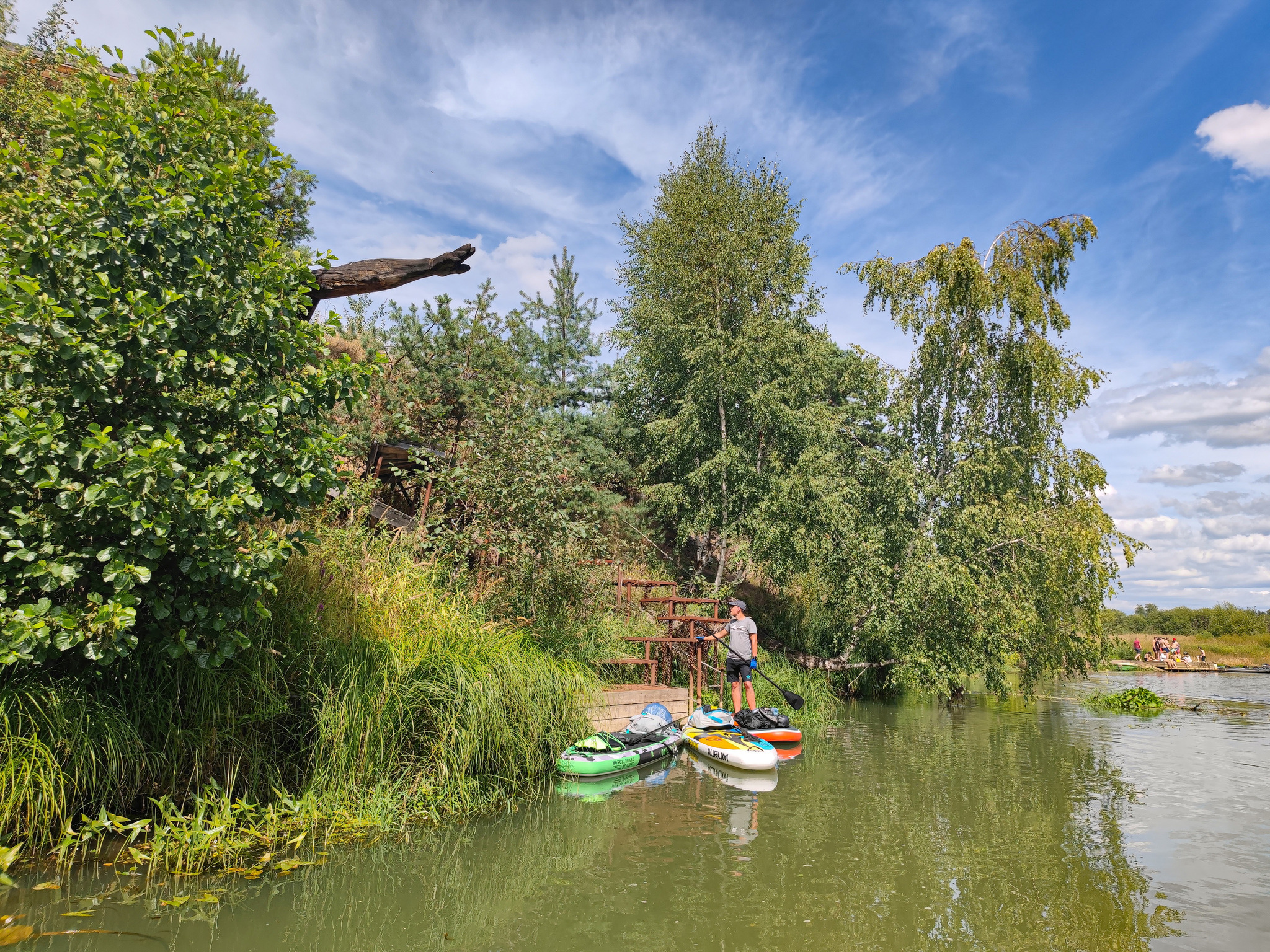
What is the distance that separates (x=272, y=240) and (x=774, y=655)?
14.0m

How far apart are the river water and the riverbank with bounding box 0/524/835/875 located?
0.46 metres

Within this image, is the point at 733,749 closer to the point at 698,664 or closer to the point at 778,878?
the point at 698,664

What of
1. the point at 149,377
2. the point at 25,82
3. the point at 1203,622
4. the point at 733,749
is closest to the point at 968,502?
the point at 733,749

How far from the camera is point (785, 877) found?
5.76 meters

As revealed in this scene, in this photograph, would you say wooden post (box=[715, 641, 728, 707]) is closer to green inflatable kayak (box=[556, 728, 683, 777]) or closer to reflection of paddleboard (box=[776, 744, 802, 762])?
reflection of paddleboard (box=[776, 744, 802, 762])

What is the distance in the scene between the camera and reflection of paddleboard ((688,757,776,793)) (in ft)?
30.0

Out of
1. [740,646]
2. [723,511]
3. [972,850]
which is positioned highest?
[723,511]

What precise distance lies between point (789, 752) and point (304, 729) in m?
7.82

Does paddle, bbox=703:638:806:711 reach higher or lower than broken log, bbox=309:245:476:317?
lower

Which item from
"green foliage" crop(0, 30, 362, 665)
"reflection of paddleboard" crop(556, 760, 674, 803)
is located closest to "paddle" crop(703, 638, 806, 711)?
"reflection of paddleboard" crop(556, 760, 674, 803)

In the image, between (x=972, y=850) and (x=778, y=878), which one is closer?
(x=778, y=878)

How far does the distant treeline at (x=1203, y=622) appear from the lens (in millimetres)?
48375

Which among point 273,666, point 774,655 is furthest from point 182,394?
point 774,655

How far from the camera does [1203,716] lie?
17500 millimetres
